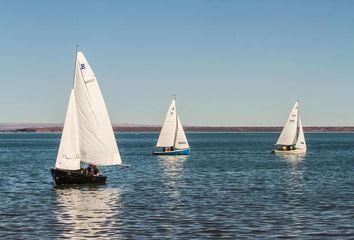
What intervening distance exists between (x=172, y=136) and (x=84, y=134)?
6332 cm

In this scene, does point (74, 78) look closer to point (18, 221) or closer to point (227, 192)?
point (227, 192)

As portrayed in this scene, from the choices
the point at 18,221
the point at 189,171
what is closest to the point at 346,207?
the point at 18,221

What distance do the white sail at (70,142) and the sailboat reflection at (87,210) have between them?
7.40 feet

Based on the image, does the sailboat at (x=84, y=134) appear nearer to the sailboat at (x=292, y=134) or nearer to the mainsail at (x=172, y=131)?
the mainsail at (x=172, y=131)

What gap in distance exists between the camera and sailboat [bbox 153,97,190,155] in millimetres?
120375

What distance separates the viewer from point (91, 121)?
59375mm

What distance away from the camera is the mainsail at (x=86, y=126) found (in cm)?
5816

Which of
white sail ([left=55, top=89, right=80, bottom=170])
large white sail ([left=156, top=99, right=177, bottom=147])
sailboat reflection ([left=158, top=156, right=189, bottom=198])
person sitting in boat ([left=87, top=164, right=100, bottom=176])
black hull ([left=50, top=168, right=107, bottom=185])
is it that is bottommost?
sailboat reflection ([left=158, top=156, right=189, bottom=198])

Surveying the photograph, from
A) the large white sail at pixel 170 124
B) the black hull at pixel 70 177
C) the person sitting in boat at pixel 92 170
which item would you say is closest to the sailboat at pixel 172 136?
the large white sail at pixel 170 124

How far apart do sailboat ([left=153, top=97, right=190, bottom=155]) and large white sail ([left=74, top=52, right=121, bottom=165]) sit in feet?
195

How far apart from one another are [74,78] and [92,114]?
3.35 m

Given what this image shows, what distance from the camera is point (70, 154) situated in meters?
58.0

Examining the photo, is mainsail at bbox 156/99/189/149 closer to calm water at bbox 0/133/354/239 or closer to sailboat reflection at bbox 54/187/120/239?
calm water at bbox 0/133/354/239

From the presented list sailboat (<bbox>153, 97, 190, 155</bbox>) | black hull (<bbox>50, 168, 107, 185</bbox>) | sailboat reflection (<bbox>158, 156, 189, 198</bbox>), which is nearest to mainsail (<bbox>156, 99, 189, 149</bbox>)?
sailboat (<bbox>153, 97, 190, 155</bbox>)
